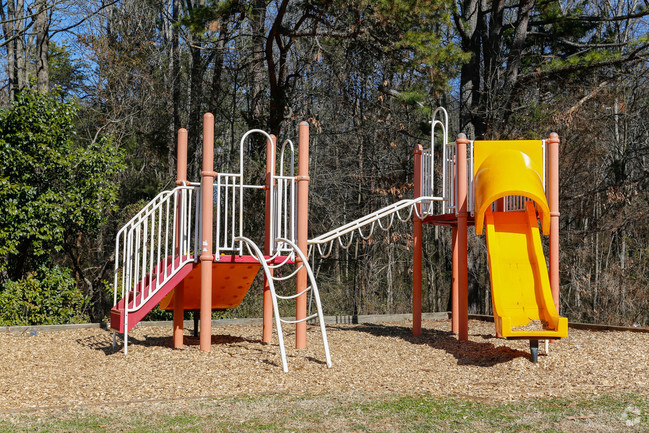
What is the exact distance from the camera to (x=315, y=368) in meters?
6.93

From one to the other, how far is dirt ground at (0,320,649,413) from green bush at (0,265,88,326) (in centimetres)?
137

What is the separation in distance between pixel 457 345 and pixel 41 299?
714 centimetres

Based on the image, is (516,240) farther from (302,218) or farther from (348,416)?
(348,416)

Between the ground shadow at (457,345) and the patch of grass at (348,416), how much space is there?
190cm

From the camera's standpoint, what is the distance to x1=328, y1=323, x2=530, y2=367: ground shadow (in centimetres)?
750

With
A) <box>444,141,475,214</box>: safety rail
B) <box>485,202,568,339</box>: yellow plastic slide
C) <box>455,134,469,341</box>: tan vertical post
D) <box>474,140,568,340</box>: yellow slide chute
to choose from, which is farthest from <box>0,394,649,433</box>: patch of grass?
<box>444,141,475,214</box>: safety rail

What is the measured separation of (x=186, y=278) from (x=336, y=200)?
8.54m

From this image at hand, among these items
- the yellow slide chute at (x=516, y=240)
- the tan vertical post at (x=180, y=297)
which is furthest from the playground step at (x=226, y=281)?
the yellow slide chute at (x=516, y=240)

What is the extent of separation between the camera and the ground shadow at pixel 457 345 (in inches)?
295

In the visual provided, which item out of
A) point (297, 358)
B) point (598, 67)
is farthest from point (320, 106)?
point (297, 358)

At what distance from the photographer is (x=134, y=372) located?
679cm

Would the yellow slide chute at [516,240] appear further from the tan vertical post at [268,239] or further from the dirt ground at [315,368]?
the tan vertical post at [268,239]

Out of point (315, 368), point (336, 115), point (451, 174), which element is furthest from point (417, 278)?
point (336, 115)

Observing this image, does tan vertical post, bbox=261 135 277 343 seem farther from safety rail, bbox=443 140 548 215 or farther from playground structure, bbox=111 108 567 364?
safety rail, bbox=443 140 548 215
